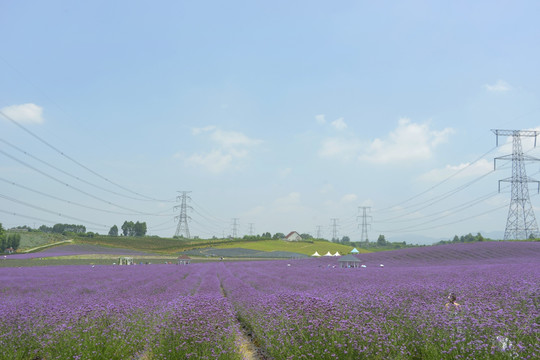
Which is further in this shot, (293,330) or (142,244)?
(142,244)

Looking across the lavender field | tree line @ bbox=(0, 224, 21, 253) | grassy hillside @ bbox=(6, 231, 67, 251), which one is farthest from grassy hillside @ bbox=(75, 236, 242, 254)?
the lavender field

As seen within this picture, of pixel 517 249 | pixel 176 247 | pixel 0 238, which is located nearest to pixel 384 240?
pixel 176 247

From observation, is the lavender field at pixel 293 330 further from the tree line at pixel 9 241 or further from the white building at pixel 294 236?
the white building at pixel 294 236

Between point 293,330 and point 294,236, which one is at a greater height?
point 293,330

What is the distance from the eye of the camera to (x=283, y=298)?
8.49 meters

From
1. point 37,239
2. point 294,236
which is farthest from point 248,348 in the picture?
point 294,236

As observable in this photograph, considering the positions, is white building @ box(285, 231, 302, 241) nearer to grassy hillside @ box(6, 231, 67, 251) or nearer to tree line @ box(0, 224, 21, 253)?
grassy hillside @ box(6, 231, 67, 251)

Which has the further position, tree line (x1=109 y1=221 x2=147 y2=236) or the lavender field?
tree line (x1=109 y1=221 x2=147 y2=236)

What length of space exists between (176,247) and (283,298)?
3002 inches

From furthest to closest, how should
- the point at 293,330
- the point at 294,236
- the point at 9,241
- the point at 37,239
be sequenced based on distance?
the point at 294,236 → the point at 37,239 → the point at 9,241 → the point at 293,330

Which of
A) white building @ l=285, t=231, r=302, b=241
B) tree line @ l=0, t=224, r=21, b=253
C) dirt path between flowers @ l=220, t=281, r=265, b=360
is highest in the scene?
dirt path between flowers @ l=220, t=281, r=265, b=360

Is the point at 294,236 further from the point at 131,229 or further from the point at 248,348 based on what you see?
the point at 248,348

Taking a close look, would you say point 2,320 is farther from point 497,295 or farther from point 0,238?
point 0,238

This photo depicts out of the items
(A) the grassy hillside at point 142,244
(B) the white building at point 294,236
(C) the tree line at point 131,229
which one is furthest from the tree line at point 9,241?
(B) the white building at point 294,236
